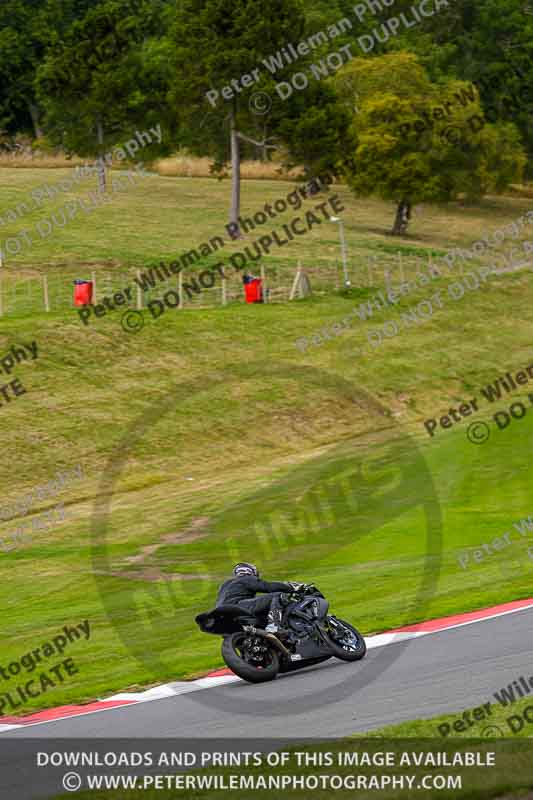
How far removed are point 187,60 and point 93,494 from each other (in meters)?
36.6

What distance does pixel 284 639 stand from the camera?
13586mm

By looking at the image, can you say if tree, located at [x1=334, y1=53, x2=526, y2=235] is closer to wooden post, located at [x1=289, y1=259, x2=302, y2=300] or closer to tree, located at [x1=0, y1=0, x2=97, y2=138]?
wooden post, located at [x1=289, y1=259, x2=302, y2=300]

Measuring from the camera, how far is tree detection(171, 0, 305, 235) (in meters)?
59.0

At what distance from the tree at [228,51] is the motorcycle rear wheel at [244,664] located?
49.3 meters

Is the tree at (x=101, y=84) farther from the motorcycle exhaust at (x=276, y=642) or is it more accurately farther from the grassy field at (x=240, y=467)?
the motorcycle exhaust at (x=276, y=642)

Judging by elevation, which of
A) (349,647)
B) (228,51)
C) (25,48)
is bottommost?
(349,647)

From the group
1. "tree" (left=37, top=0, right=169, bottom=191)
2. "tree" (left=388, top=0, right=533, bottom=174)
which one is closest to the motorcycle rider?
"tree" (left=37, top=0, right=169, bottom=191)

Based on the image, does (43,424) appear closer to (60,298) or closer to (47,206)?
(60,298)

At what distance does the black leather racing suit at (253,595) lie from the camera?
1346 centimetres

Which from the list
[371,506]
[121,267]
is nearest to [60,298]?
[121,267]

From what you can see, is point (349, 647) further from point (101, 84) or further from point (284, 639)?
point (101, 84)

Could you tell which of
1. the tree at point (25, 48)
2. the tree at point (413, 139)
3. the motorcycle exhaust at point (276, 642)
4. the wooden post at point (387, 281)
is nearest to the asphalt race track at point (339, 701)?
the motorcycle exhaust at point (276, 642)

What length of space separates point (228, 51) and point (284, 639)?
163 feet

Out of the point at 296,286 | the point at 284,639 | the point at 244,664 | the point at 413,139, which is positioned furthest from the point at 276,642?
the point at 413,139
